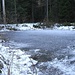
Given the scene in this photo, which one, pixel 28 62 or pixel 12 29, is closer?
pixel 28 62

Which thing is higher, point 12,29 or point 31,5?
point 31,5

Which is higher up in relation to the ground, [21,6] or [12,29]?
[21,6]

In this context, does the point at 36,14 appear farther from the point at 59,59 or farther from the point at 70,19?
the point at 59,59

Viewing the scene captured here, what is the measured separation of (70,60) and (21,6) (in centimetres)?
4040

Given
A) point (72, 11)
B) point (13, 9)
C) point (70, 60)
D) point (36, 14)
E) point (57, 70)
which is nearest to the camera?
point (57, 70)

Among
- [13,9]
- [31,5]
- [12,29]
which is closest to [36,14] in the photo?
[31,5]

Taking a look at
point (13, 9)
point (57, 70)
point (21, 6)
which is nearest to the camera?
point (57, 70)

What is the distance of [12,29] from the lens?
2823 cm

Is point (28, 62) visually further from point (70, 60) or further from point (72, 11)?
point (72, 11)

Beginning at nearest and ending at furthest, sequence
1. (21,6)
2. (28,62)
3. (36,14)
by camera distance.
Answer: (28,62) → (21,6) → (36,14)

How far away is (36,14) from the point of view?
51.6 m

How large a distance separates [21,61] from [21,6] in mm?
40764

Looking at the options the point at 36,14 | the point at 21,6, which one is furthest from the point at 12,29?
the point at 36,14

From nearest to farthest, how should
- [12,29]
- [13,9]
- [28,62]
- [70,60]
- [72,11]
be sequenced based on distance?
[28,62], [70,60], [12,29], [72,11], [13,9]
